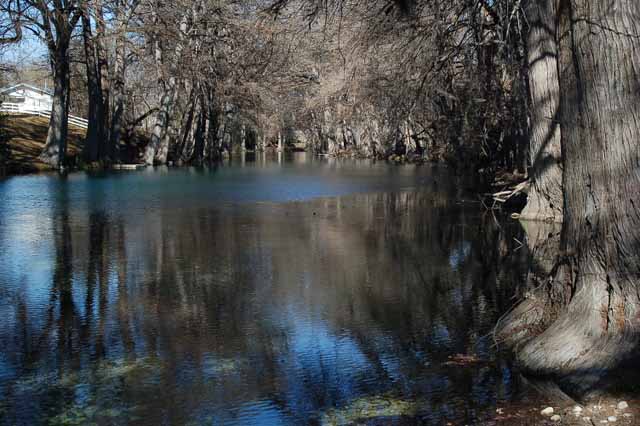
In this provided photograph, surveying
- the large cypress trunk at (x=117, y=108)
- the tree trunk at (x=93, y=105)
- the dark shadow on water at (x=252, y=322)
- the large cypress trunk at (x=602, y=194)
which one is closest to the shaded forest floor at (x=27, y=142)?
the tree trunk at (x=93, y=105)

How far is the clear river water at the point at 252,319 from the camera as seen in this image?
5.89 meters

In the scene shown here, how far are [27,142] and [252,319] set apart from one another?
35768 mm

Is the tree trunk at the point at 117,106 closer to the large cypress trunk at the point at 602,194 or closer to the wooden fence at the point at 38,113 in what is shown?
the wooden fence at the point at 38,113

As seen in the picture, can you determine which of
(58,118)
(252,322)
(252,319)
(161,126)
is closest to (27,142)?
(58,118)

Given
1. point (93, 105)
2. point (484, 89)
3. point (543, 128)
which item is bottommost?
point (543, 128)

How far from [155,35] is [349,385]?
94.6 feet

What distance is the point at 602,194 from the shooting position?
6.01 meters

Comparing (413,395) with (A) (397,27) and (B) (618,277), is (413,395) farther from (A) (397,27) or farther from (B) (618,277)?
(A) (397,27)

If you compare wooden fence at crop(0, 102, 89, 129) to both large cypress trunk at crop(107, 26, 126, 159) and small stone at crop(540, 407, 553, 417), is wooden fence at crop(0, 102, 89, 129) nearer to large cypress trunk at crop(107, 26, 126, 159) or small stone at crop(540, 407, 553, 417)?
large cypress trunk at crop(107, 26, 126, 159)

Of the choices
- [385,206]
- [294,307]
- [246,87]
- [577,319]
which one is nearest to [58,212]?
[385,206]

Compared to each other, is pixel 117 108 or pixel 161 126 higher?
pixel 117 108

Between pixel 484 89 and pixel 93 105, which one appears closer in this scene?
pixel 484 89

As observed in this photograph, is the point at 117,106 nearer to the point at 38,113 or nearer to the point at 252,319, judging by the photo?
the point at 38,113

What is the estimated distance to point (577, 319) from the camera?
609cm
